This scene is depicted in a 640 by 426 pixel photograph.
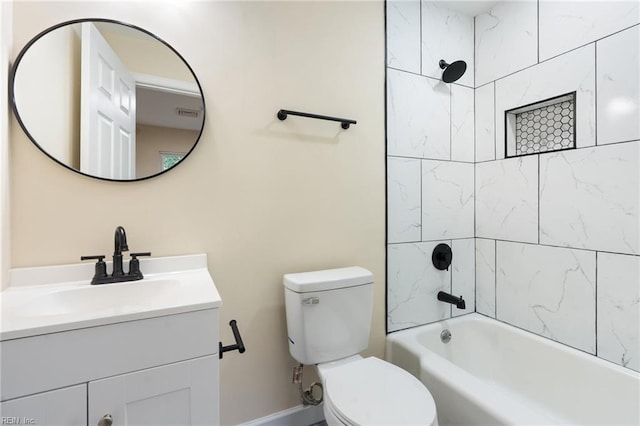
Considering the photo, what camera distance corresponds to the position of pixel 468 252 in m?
2.01

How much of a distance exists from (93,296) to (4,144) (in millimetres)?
599

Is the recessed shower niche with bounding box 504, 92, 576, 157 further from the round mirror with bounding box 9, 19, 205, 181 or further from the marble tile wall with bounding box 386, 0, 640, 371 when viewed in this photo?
the round mirror with bounding box 9, 19, 205, 181

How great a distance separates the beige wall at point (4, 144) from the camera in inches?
39.1

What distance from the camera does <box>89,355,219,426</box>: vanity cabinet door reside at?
2.53 feet

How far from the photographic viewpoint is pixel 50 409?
723mm

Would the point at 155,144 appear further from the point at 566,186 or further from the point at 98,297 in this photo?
the point at 566,186

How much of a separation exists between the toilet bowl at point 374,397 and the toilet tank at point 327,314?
0.10 m

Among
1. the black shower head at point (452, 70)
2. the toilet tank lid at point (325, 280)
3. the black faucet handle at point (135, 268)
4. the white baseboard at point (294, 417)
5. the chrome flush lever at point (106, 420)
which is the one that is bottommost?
the white baseboard at point (294, 417)

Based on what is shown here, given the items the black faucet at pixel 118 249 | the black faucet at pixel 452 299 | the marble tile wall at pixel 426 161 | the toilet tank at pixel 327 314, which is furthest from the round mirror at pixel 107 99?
the black faucet at pixel 452 299

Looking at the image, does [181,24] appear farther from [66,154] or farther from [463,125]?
[463,125]

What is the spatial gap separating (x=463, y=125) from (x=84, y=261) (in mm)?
2211

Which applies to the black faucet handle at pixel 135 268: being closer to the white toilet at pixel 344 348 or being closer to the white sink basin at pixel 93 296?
the white sink basin at pixel 93 296

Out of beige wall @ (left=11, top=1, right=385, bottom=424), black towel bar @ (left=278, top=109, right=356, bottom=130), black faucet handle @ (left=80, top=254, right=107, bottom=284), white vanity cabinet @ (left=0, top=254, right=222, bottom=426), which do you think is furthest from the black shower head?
black faucet handle @ (left=80, top=254, right=107, bottom=284)

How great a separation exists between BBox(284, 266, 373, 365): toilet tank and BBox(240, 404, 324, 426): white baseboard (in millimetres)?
356
